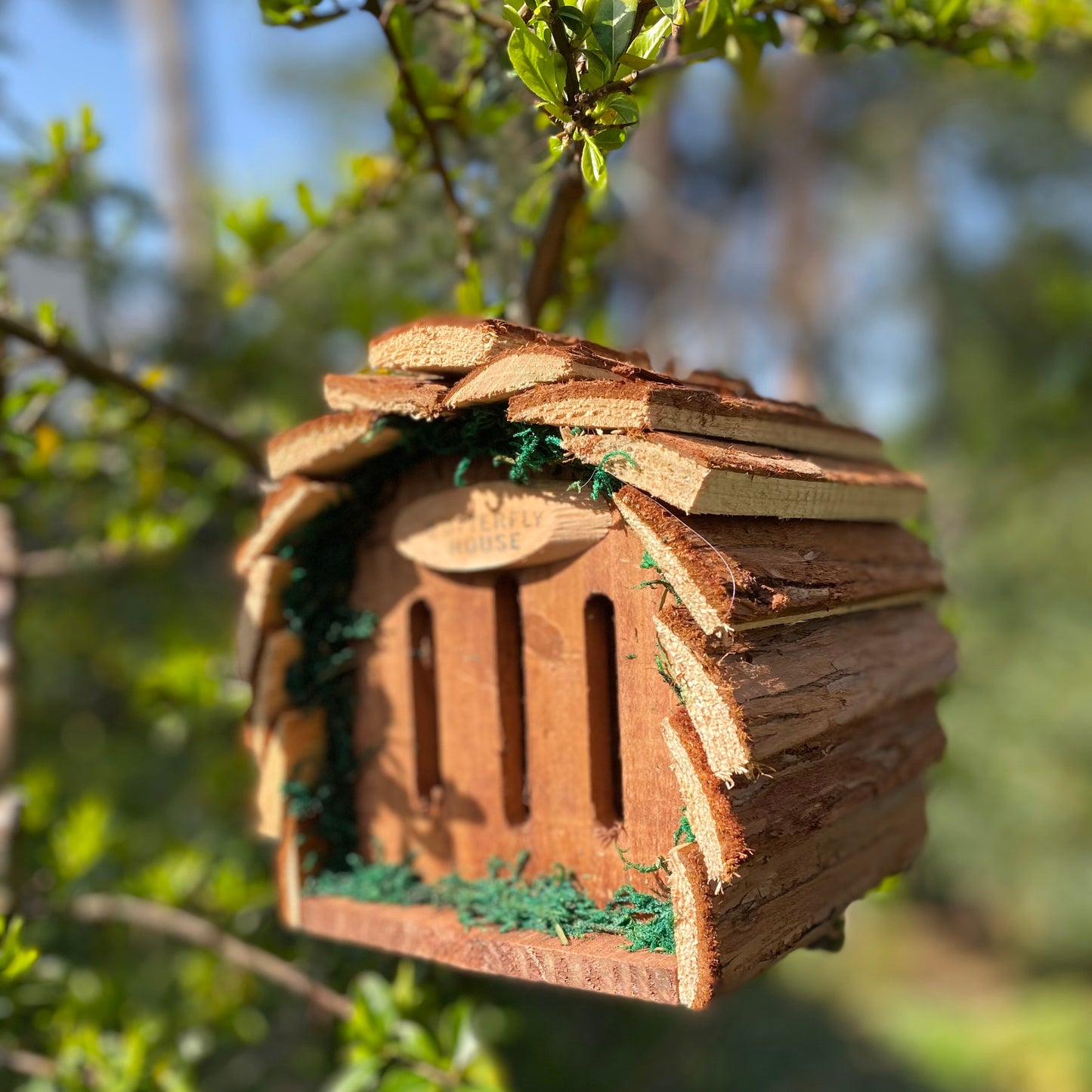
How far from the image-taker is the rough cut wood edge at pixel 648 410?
938mm

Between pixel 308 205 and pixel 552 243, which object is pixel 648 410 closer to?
pixel 552 243

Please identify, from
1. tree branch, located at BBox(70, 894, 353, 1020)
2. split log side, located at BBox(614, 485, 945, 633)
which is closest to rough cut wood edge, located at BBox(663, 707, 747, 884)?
split log side, located at BBox(614, 485, 945, 633)

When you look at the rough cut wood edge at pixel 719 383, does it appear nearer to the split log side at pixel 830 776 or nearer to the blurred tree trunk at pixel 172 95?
the split log side at pixel 830 776

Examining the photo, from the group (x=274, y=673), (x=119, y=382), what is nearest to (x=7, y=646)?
(x=119, y=382)

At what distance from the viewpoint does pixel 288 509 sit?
126cm

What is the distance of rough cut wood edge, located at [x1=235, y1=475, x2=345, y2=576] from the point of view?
1.26 m

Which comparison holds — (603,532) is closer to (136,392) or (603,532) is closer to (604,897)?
(604,897)

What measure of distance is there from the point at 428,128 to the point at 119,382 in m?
0.75

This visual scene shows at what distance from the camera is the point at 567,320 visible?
6.03ft

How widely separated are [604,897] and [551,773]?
15 centimetres

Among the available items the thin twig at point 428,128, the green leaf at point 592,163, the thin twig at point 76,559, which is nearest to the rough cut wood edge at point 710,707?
the green leaf at point 592,163

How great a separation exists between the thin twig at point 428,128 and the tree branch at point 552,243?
0.10 m

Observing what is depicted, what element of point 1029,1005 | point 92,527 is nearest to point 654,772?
point 92,527

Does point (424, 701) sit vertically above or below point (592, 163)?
below
